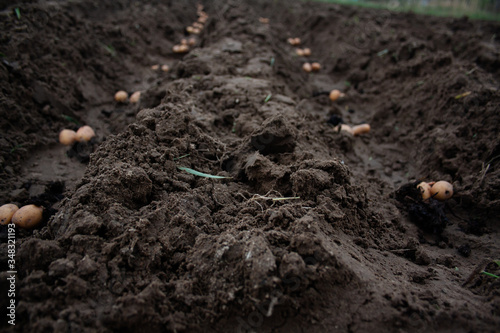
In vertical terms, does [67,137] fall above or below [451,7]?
below

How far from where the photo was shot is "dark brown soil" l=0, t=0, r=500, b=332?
1.57 m

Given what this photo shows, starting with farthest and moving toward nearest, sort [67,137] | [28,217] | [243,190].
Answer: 1. [67,137]
2. [28,217]
3. [243,190]

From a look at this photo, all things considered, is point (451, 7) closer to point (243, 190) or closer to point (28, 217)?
point (243, 190)

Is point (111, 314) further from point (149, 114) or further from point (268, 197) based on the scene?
point (149, 114)

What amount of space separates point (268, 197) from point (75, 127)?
3.40m

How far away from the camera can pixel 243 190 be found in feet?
7.73

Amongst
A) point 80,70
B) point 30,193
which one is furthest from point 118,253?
point 80,70

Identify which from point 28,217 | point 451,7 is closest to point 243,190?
point 28,217

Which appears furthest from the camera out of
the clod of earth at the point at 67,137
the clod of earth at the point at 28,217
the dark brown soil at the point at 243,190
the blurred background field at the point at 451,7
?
the blurred background field at the point at 451,7

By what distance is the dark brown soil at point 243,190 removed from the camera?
157 centimetres

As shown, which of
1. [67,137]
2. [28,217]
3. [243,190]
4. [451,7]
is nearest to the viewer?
[243,190]

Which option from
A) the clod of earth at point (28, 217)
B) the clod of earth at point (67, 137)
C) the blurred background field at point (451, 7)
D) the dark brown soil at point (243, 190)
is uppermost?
the blurred background field at point (451, 7)

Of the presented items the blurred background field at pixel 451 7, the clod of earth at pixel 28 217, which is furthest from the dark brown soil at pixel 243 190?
the blurred background field at pixel 451 7

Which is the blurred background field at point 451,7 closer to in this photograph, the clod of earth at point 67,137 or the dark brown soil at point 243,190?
the dark brown soil at point 243,190
